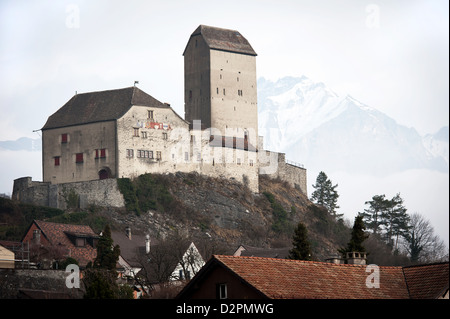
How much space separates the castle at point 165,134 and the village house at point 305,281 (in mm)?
51075

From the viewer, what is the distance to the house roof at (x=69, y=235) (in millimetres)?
71312

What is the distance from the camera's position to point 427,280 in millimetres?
38781

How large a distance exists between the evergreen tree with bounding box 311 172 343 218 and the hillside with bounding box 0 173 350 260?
12311 mm

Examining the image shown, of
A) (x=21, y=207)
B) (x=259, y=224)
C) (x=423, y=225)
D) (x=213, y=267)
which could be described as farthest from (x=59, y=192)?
(x=213, y=267)

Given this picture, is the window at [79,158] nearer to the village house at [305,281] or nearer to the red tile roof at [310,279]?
the village house at [305,281]

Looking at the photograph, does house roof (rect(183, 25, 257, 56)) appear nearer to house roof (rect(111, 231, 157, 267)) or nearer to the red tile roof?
house roof (rect(111, 231, 157, 267))

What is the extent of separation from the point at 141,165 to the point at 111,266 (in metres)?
29.8

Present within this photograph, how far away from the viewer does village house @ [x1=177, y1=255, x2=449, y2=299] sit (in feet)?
117

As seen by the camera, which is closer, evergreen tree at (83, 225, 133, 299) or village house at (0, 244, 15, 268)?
evergreen tree at (83, 225, 133, 299)

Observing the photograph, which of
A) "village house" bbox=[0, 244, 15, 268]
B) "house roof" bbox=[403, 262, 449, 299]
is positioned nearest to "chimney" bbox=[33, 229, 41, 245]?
"village house" bbox=[0, 244, 15, 268]
